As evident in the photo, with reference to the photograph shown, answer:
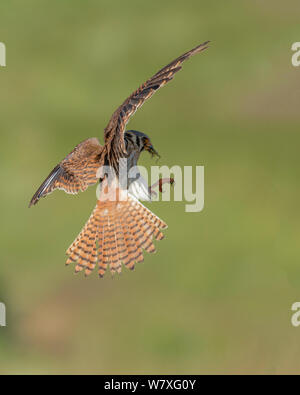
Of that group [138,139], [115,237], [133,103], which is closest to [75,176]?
[115,237]

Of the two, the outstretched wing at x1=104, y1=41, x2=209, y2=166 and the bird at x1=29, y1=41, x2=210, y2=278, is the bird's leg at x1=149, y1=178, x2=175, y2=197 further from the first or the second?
the outstretched wing at x1=104, y1=41, x2=209, y2=166

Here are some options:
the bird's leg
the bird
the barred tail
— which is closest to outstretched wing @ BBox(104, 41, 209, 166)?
Answer: the bird

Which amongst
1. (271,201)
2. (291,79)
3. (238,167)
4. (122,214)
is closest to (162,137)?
(238,167)

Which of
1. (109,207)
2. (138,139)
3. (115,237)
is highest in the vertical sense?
(138,139)

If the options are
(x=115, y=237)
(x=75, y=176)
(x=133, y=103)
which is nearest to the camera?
(x=133, y=103)

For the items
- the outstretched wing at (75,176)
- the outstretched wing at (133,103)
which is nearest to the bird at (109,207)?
the outstretched wing at (75,176)

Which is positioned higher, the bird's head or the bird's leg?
the bird's head

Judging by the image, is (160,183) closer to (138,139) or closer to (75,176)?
(138,139)
